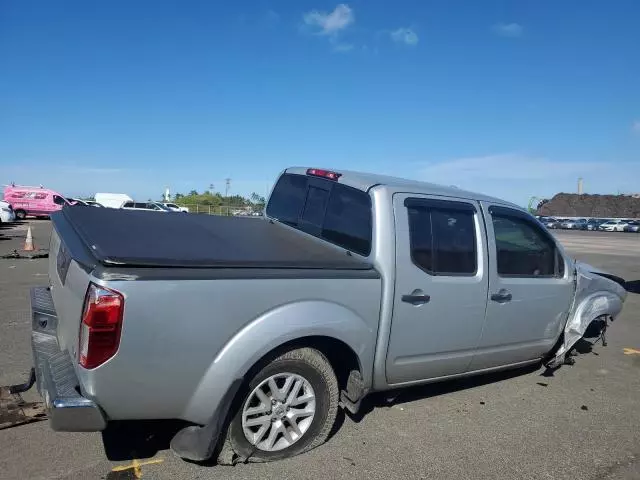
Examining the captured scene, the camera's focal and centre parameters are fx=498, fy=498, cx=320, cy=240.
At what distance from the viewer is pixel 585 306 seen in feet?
16.3

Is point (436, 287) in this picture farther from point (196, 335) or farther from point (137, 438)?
point (137, 438)

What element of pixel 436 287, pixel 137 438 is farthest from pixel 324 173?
pixel 137 438

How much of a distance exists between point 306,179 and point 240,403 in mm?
2210

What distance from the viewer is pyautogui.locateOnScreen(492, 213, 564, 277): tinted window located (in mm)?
4176

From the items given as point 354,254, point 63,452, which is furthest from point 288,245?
point 63,452

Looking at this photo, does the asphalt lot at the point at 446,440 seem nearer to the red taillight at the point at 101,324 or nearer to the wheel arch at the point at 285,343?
the wheel arch at the point at 285,343

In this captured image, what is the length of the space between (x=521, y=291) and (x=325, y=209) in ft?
5.93

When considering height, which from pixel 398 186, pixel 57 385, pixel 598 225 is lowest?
pixel 598 225

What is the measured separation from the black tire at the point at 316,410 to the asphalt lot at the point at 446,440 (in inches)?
2.9

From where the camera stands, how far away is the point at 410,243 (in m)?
3.56

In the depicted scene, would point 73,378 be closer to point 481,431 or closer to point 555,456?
point 481,431

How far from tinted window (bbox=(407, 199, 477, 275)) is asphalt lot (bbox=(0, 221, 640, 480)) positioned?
1220 mm

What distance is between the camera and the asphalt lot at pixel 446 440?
3037 mm


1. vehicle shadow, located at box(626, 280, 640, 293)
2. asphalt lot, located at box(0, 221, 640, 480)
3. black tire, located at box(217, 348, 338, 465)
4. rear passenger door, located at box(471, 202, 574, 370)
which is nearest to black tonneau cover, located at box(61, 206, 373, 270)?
black tire, located at box(217, 348, 338, 465)
